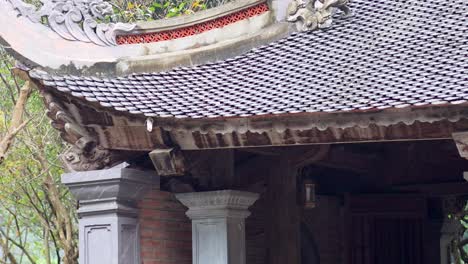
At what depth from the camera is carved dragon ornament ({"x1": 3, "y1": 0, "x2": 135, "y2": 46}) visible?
7.25m

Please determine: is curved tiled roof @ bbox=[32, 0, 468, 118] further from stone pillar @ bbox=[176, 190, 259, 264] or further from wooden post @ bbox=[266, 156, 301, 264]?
wooden post @ bbox=[266, 156, 301, 264]

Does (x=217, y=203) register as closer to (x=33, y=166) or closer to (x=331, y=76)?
(x=331, y=76)

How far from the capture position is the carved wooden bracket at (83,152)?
6680mm

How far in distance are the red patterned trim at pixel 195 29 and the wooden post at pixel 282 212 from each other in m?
1.19

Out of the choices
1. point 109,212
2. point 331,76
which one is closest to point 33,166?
point 109,212

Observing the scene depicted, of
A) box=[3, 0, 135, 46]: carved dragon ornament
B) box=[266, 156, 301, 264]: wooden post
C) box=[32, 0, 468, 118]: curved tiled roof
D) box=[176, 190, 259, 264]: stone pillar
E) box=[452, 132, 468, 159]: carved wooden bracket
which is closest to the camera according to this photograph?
box=[452, 132, 468, 159]: carved wooden bracket

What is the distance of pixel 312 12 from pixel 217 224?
192 cm

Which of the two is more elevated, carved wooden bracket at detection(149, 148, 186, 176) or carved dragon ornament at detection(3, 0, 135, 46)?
carved dragon ornament at detection(3, 0, 135, 46)

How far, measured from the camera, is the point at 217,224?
273 inches

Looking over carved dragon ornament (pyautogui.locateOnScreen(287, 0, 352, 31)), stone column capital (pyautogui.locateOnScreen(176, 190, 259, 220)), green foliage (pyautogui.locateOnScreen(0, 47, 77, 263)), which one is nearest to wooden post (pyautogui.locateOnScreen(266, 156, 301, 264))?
stone column capital (pyautogui.locateOnScreen(176, 190, 259, 220))

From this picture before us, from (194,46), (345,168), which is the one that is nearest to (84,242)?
(194,46)

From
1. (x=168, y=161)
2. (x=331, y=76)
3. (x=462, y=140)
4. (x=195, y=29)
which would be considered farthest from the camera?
(x=195, y=29)

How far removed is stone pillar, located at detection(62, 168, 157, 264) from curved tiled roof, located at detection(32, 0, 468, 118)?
0.65m

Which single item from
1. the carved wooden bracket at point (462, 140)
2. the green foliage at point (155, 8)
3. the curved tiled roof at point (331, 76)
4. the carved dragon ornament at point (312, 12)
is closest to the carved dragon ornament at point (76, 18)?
the curved tiled roof at point (331, 76)
